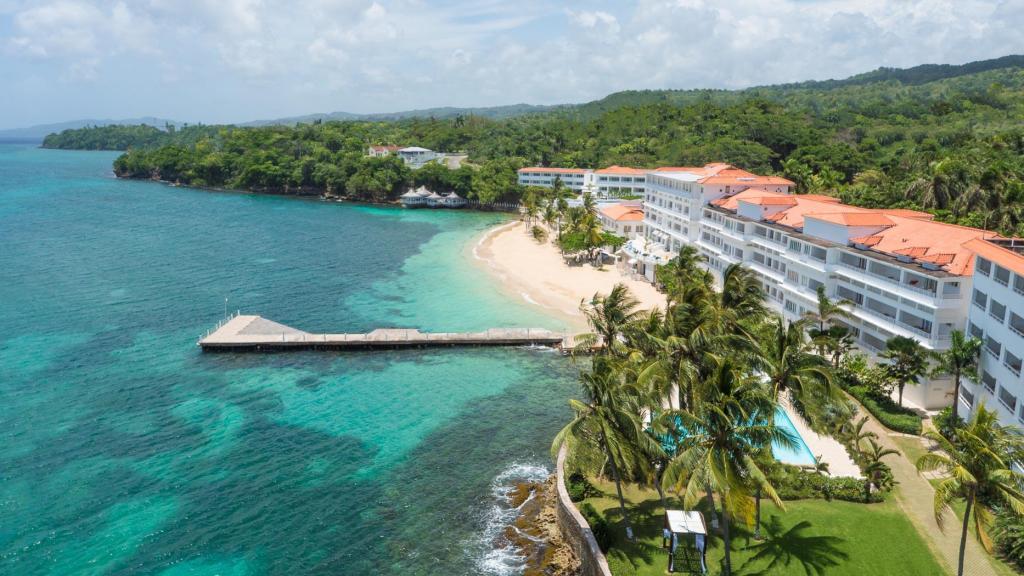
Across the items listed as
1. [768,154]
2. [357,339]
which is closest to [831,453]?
[357,339]

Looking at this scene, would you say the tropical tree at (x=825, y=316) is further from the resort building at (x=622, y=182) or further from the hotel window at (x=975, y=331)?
the resort building at (x=622, y=182)

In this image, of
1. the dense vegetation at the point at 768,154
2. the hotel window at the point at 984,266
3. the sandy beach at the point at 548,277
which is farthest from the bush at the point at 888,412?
the dense vegetation at the point at 768,154

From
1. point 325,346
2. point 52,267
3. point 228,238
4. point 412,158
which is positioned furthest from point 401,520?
point 412,158

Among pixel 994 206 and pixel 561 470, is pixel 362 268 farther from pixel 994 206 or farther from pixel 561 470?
pixel 994 206

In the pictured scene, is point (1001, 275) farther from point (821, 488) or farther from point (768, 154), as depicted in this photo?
point (768, 154)

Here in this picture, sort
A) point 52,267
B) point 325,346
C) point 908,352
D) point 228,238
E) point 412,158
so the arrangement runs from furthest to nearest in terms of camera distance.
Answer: point 412,158 → point 228,238 → point 52,267 → point 325,346 → point 908,352

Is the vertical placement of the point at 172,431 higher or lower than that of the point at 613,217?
lower

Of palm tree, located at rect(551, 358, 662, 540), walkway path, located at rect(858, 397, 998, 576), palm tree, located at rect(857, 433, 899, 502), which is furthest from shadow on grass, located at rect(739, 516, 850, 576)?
palm tree, located at rect(551, 358, 662, 540)
